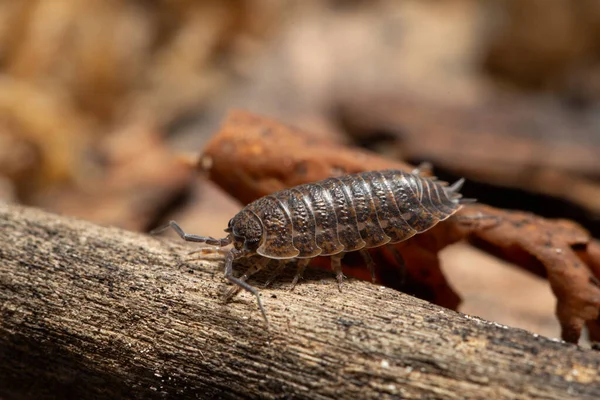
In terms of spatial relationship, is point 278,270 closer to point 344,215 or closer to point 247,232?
point 247,232

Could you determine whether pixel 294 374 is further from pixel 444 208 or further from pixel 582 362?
pixel 444 208

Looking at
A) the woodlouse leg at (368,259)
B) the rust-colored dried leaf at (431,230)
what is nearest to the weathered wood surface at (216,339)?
the woodlouse leg at (368,259)

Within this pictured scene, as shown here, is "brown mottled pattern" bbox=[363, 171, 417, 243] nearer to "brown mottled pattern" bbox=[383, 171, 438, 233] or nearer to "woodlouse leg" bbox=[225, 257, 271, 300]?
"brown mottled pattern" bbox=[383, 171, 438, 233]

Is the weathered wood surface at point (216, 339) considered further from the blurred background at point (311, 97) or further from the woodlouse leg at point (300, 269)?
the blurred background at point (311, 97)

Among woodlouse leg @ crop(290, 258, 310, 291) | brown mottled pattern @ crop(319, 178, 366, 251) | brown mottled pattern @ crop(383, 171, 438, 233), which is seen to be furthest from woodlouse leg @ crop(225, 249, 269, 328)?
brown mottled pattern @ crop(383, 171, 438, 233)

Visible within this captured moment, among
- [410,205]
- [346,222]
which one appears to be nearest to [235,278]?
[346,222]

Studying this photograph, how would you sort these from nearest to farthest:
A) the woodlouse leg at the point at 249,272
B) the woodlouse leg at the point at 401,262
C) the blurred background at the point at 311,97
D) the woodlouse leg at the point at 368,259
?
1. the woodlouse leg at the point at 249,272
2. the woodlouse leg at the point at 368,259
3. the woodlouse leg at the point at 401,262
4. the blurred background at the point at 311,97

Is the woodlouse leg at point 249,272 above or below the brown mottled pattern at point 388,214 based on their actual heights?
below
